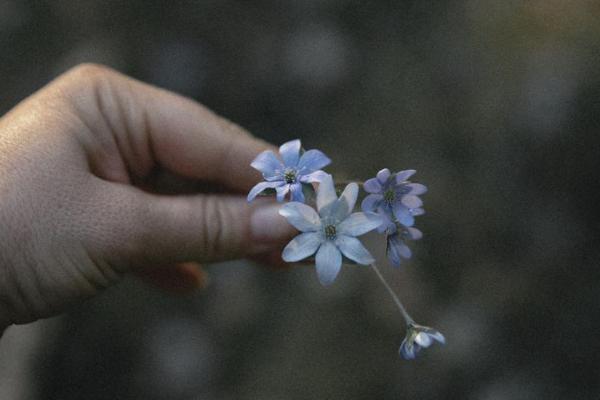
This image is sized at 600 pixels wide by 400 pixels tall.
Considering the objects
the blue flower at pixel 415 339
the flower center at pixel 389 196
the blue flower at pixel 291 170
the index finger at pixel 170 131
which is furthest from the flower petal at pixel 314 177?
the index finger at pixel 170 131

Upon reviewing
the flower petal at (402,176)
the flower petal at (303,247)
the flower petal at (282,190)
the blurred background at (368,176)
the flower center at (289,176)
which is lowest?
the blurred background at (368,176)

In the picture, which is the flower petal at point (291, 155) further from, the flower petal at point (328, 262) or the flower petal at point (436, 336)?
the flower petal at point (436, 336)

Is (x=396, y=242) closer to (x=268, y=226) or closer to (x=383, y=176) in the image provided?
(x=383, y=176)

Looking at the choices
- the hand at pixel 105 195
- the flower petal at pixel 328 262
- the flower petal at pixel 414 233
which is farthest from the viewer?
the hand at pixel 105 195

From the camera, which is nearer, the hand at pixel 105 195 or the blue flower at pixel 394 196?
the blue flower at pixel 394 196

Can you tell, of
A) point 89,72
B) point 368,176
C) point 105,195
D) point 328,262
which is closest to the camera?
point 328,262

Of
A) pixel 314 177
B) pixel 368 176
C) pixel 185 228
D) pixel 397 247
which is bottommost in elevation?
pixel 368 176

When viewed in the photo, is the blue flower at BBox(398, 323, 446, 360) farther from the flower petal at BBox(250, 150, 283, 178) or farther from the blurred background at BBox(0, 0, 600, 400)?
the blurred background at BBox(0, 0, 600, 400)

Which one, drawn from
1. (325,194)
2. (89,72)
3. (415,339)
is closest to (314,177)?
(325,194)
